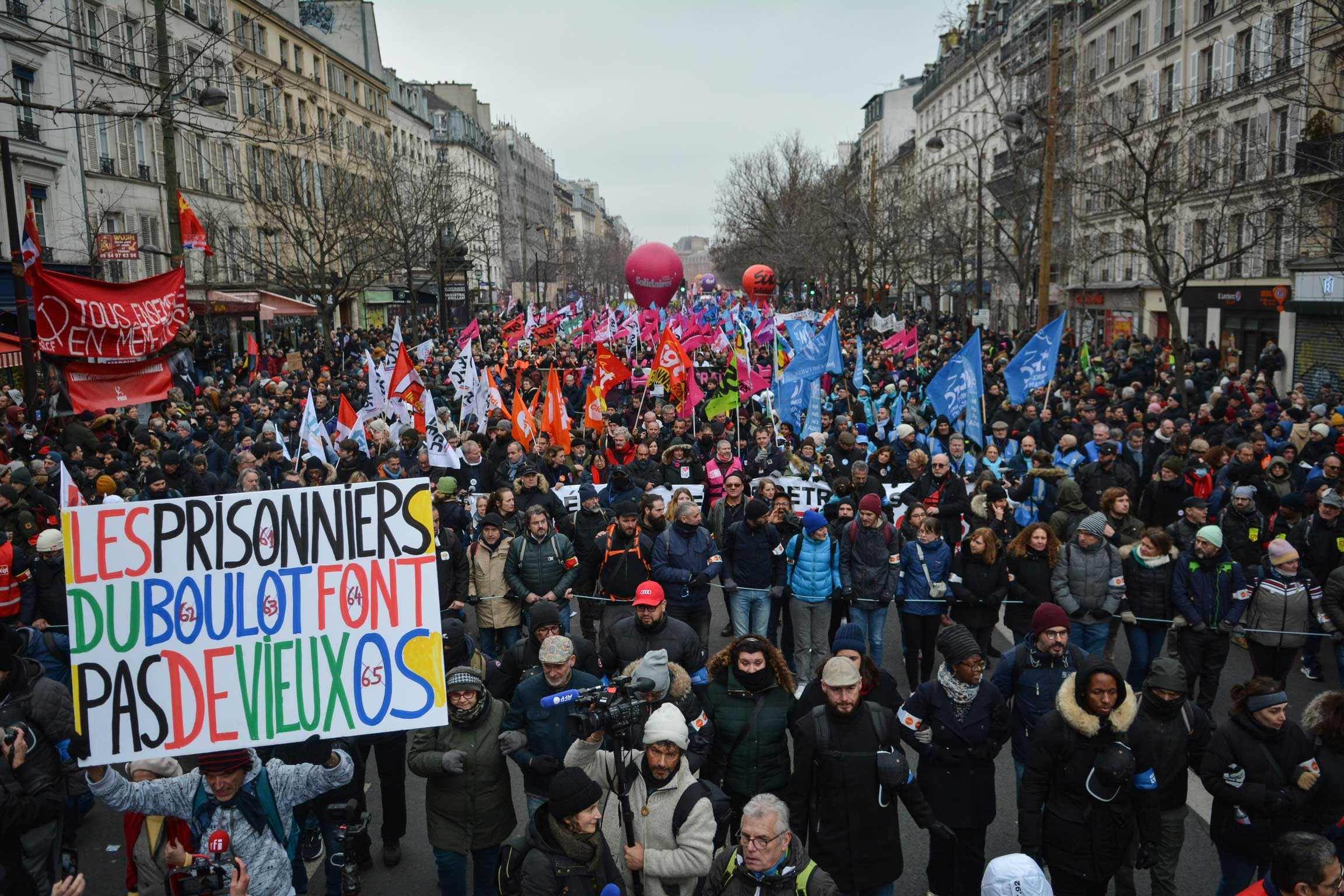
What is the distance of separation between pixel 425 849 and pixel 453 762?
5.45 feet

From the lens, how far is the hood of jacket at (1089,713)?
4.57 meters

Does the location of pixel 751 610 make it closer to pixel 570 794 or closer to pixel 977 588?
pixel 977 588

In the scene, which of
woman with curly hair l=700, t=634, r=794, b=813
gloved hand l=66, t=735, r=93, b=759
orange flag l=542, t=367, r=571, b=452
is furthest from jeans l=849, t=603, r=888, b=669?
orange flag l=542, t=367, r=571, b=452

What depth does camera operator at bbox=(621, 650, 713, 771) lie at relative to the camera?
465cm

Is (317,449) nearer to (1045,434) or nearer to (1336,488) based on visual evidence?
(1045,434)

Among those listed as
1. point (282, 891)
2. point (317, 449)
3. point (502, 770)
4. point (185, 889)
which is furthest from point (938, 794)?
point (317, 449)

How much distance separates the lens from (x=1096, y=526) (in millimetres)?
7234

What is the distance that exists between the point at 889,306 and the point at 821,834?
55395 millimetres

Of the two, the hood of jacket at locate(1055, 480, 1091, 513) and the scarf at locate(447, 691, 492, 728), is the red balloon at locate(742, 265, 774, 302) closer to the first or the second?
the hood of jacket at locate(1055, 480, 1091, 513)

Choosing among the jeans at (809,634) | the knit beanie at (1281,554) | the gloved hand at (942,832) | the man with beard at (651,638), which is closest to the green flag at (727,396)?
the jeans at (809,634)

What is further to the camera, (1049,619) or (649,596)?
(649,596)

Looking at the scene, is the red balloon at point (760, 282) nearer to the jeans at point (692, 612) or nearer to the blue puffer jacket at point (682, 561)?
the jeans at point (692, 612)

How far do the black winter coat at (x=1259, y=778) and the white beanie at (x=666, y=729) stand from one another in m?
2.56

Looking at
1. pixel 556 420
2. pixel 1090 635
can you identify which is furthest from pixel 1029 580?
pixel 556 420
